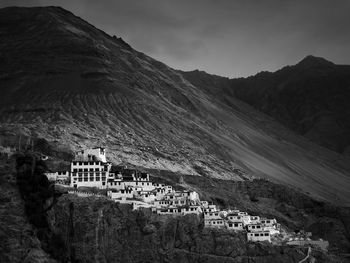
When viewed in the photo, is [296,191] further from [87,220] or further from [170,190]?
[87,220]

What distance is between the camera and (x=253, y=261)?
109938 mm

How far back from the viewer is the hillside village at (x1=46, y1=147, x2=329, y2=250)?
116 m

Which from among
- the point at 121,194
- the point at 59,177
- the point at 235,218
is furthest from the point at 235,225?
the point at 59,177

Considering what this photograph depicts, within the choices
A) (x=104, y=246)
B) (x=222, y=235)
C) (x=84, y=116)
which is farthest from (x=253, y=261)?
(x=84, y=116)

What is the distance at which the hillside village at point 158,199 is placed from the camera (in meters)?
116

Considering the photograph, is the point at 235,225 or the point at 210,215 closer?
the point at 210,215

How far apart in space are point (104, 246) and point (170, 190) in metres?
22.0

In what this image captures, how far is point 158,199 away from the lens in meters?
121

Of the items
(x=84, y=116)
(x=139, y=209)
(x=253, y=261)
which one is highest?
(x=84, y=116)

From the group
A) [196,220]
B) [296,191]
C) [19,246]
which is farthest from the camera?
[296,191]

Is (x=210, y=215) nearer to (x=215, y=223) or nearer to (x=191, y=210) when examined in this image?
(x=215, y=223)

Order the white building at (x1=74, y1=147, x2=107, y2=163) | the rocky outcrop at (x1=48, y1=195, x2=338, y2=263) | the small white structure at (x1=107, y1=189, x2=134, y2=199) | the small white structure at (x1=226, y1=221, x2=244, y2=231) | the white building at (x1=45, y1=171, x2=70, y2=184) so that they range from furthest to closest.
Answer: the white building at (x1=74, y1=147, x2=107, y2=163) → the white building at (x1=45, y1=171, x2=70, y2=184) → the small white structure at (x1=107, y1=189, x2=134, y2=199) → the small white structure at (x1=226, y1=221, x2=244, y2=231) → the rocky outcrop at (x1=48, y1=195, x2=338, y2=263)

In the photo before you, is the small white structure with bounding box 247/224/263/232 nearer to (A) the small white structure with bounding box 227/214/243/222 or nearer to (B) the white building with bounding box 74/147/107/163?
(A) the small white structure with bounding box 227/214/243/222

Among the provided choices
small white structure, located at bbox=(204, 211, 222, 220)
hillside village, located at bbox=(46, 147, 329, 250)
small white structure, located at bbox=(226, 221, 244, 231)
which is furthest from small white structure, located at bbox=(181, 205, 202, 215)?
small white structure, located at bbox=(226, 221, 244, 231)
